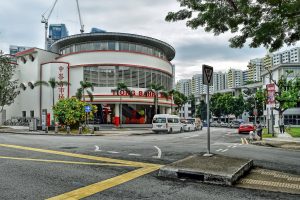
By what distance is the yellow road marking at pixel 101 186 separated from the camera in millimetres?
6039

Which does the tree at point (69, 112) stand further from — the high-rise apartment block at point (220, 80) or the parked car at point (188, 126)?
the high-rise apartment block at point (220, 80)

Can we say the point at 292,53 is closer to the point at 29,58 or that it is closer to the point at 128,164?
the point at 29,58

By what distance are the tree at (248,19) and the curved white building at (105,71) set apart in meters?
36.1

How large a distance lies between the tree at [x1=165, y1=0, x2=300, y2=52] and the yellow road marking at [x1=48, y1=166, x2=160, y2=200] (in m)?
5.33

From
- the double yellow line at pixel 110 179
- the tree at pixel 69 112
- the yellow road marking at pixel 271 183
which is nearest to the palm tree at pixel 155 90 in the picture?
the tree at pixel 69 112

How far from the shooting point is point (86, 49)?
51.5 m

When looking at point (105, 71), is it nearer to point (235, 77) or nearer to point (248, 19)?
point (248, 19)

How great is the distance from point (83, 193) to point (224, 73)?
177773 millimetres

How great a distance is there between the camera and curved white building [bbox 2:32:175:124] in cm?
4909

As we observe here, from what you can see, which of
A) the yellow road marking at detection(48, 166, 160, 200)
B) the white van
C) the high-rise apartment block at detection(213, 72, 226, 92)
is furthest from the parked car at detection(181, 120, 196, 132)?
the high-rise apartment block at detection(213, 72, 226, 92)

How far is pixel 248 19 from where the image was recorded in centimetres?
1073

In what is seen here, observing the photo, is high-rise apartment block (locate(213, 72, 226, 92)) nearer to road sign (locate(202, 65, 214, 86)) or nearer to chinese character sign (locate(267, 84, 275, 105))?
chinese character sign (locate(267, 84, 275, 105))

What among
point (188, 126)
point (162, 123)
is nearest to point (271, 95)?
point (162, 123)

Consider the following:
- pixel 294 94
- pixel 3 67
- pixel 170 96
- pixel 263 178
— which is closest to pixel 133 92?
pixel 170 96
